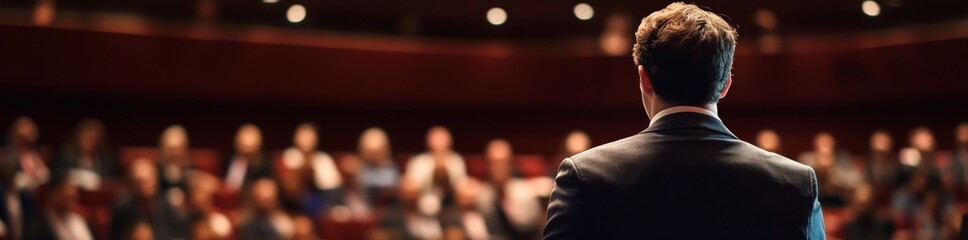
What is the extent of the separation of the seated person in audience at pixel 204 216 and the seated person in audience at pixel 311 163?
0.31 meters

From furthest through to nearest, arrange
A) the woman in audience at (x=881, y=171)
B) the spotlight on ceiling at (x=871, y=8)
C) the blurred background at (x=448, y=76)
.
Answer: the spotlight on ceiling at (x=871, y=8), the blurred background at (x=448, y=76), the woman in audience at (x=881, y=171)

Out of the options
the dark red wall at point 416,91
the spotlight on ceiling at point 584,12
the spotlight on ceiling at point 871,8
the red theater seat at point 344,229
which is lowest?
the red theater seat at point 344,229

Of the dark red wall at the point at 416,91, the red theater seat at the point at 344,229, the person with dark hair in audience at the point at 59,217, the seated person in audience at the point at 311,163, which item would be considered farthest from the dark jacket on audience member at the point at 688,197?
the dark red wall at the point at 416,91

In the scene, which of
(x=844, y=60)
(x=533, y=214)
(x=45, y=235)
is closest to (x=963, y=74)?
(x=844, y=60)

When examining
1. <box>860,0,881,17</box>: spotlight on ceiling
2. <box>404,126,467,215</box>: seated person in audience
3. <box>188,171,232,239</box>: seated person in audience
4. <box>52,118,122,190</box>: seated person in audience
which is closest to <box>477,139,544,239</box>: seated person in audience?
<box>404,126,467,215</box>: seated person in audience

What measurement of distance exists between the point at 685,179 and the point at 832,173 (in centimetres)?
304

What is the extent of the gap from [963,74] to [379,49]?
2245 millimetres

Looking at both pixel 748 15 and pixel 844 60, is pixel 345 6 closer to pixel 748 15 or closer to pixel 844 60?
pixel 748 15

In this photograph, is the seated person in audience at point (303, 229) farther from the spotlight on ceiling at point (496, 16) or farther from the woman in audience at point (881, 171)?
the woman in audience at point (881, 171)

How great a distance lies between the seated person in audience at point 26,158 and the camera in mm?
3078

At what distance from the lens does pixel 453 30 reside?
14.4ft

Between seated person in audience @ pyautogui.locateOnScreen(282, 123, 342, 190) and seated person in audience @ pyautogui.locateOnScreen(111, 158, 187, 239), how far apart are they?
15.7 inches

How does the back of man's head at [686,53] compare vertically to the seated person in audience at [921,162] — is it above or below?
above

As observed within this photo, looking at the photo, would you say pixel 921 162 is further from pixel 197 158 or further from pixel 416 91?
pixel 197 158
